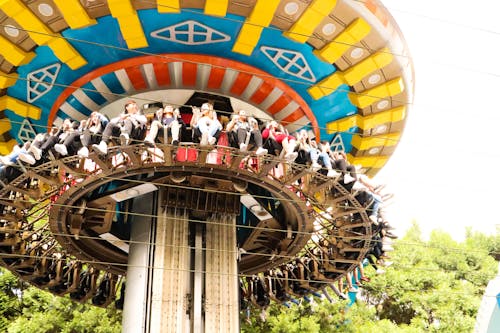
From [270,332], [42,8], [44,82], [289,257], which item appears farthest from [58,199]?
[270,332]

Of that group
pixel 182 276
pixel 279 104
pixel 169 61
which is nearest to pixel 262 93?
pixel 279 104

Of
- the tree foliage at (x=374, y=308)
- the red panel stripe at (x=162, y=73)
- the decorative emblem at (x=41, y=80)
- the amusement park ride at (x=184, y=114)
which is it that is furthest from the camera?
the tree foliage at (x=374, y=308)

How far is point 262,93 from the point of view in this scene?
39.3 ft

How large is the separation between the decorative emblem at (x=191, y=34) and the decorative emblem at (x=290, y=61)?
91 cm

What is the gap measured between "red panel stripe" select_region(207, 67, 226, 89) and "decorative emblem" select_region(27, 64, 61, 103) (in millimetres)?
2945

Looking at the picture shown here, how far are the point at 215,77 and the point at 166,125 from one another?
6.96 feet

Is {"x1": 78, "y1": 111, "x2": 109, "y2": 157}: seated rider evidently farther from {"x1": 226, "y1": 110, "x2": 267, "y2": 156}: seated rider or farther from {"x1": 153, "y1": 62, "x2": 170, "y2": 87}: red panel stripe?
{"x1": 226, "y1": 110, "x2": 267, "y2": 156}: seated rider

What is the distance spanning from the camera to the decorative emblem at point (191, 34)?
10438mm

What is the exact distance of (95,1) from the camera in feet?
32.0

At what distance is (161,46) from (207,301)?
4820 mm

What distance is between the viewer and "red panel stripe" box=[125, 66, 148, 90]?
11250mm

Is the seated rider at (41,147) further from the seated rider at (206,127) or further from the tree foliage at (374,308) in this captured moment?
the tree foliage at (374,308)

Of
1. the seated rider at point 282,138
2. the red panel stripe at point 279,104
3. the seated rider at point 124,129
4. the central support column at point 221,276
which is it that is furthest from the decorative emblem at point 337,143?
the seated rider at point 124,129

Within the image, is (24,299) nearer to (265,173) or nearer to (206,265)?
(206,265)
